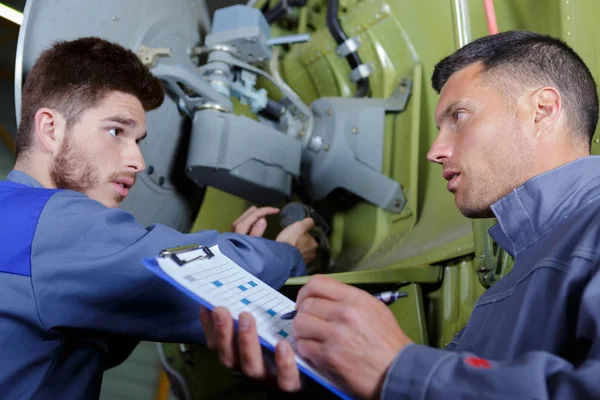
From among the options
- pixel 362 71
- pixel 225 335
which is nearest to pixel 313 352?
pixel 225 335

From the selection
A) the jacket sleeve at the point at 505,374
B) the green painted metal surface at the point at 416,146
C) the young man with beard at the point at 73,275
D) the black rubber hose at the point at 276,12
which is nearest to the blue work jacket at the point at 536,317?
the jacket sleeve at the point at 505,374

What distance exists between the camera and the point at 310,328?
0.72m

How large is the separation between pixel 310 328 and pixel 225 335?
14 centimetres

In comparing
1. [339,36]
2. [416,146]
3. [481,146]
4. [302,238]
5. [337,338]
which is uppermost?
[339,36]

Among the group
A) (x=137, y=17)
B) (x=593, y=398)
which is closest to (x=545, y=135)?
(x=593, y=398)

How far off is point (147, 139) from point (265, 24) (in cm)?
60

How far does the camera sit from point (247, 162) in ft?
5.94

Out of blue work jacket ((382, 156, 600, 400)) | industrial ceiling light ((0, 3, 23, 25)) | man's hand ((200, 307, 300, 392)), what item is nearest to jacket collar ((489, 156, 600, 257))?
blue work jacket ((382, 156, 600, 400))

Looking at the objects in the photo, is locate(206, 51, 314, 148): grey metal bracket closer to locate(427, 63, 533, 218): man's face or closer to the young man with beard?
the young man with beard

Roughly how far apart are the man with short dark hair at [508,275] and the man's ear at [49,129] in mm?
779

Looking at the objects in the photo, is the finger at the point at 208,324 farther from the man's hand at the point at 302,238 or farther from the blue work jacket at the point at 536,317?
the man's hand at the point at 302,238

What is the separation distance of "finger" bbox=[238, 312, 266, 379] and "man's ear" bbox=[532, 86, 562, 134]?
2.23 ft

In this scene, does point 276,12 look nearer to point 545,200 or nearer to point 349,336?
point 545,200

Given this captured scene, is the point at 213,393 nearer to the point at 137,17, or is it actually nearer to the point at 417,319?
the point at 417,319
